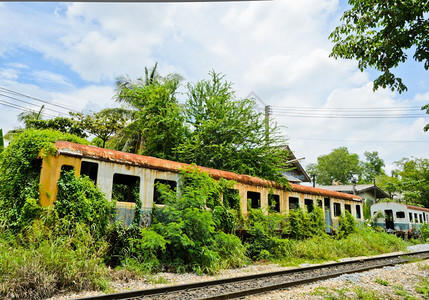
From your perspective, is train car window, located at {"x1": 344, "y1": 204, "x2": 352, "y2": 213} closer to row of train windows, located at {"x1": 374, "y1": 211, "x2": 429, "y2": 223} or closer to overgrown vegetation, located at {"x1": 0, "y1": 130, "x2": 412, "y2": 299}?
overgrown vegetation, located at {"x1": 0, "y1": 130, "x2": 412, "y2": 299}

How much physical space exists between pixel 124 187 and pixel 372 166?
214 ft

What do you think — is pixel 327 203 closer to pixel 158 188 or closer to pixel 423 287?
pixel 423 287

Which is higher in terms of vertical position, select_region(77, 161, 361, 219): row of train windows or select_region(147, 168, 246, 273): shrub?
select_region(77, 161, 361, 219): row of train windows

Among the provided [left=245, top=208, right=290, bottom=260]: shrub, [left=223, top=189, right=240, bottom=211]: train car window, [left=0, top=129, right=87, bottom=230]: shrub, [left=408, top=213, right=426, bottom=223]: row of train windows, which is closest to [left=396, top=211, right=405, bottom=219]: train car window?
[left=408, top=213, right=426, bottom=223]: row of train windows

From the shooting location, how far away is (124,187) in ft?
41.1

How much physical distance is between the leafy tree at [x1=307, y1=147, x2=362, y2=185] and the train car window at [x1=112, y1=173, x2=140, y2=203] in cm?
5552

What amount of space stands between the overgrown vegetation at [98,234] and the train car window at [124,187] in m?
1.40

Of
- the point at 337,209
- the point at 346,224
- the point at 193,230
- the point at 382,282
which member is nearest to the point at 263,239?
the point at 193,230

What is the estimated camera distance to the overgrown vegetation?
20.1 ft

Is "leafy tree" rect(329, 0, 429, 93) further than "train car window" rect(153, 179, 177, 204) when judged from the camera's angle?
No

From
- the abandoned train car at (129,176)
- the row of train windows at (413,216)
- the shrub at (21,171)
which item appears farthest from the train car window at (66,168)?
the row of train windows at (413,216)

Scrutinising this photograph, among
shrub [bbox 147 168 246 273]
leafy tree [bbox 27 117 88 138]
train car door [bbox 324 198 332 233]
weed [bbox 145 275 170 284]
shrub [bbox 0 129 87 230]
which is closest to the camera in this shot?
weed [bbox 145 275 170 284]

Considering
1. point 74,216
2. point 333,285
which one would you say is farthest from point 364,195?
point 74,216

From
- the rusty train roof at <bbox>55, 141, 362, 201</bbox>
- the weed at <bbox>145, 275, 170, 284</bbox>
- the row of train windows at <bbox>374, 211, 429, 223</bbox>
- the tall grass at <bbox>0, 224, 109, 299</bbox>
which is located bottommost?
the weed at <bbox>145, 275, 170, 284</bbox>
